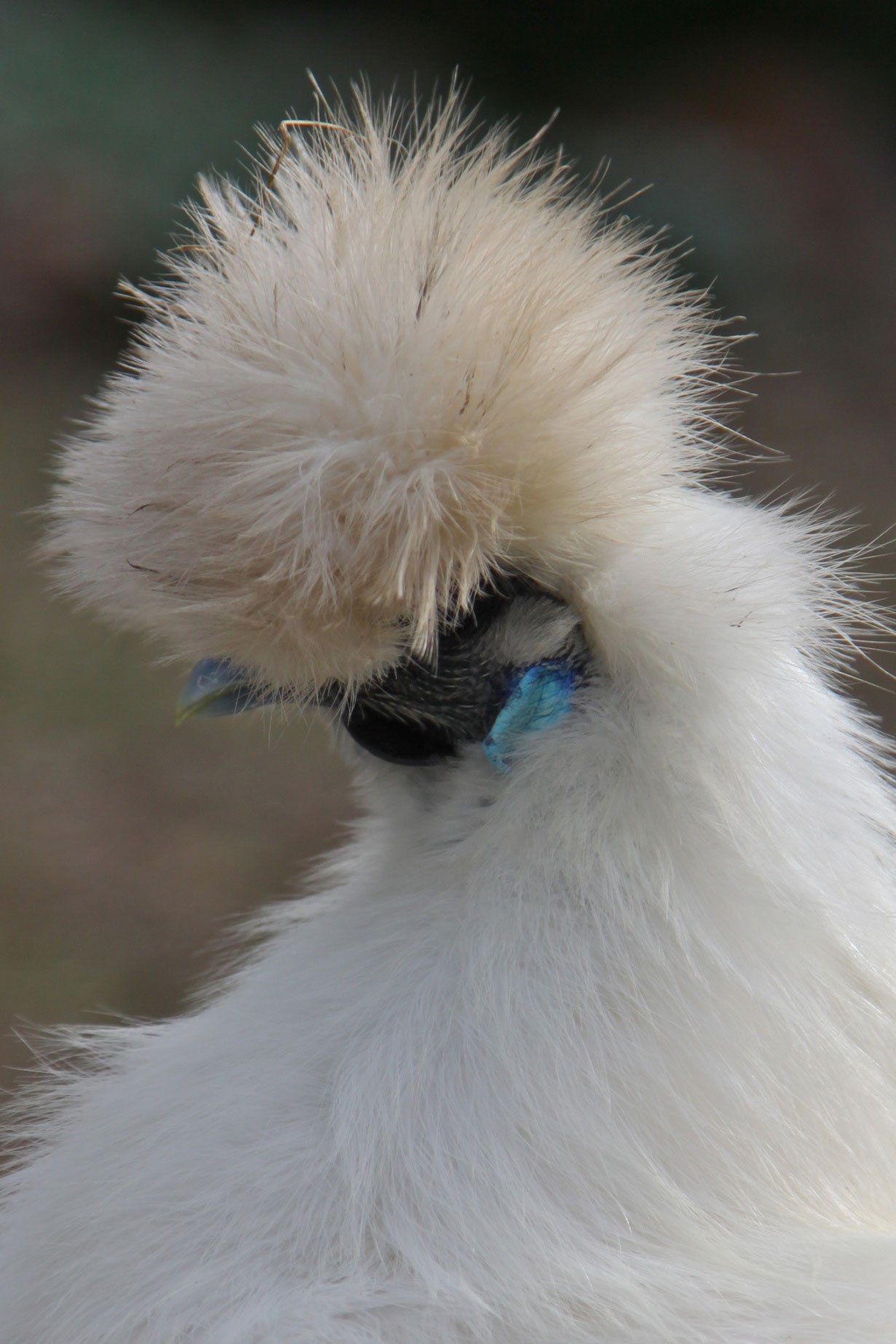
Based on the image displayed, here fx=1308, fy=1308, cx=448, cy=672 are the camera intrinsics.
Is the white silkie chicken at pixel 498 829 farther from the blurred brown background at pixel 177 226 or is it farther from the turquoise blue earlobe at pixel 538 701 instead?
the blurred brown background at pixel 177 226

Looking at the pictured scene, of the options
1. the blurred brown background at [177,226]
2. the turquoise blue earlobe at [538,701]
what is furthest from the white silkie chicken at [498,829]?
the blurred brown background at [177,226]

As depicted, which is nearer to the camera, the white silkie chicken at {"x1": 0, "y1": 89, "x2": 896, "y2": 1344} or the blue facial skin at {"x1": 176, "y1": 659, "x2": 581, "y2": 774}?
the white silkie chicken at {"x1": 0, "y1": 89, "x2": 896, "y2": 1344}

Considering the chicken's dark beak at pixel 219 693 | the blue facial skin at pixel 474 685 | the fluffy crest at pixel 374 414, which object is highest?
the fluffy crest at pixel 374 414

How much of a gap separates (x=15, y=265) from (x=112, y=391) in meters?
3.58

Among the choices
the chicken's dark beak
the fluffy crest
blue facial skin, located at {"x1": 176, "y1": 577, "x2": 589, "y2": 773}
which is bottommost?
the chicken's dark beak

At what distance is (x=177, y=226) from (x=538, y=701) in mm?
3402

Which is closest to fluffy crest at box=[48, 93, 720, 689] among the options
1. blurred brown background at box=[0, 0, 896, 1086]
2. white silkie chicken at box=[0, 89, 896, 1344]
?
white silkie chicken at box=[0, 89, 896, 1344]

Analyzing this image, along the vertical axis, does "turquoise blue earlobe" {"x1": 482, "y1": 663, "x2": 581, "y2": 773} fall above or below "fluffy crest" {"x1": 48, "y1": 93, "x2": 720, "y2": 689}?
below

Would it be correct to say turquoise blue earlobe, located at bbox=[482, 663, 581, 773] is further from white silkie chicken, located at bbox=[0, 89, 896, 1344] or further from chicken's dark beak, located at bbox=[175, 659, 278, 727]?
chicken's dark beak, located at bbox=[175, 659, 278, 727]

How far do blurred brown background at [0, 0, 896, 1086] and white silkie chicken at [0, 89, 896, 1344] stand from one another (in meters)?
2.12

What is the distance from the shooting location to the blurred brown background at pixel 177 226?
3.25 meters

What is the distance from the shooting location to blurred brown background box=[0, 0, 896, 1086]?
128 inches

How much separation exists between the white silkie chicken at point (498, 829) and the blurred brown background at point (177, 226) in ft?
6.96

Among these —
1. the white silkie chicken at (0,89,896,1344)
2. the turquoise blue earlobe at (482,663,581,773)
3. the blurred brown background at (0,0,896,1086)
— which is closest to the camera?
the white silkie chicken at (0,89,896,1344)
